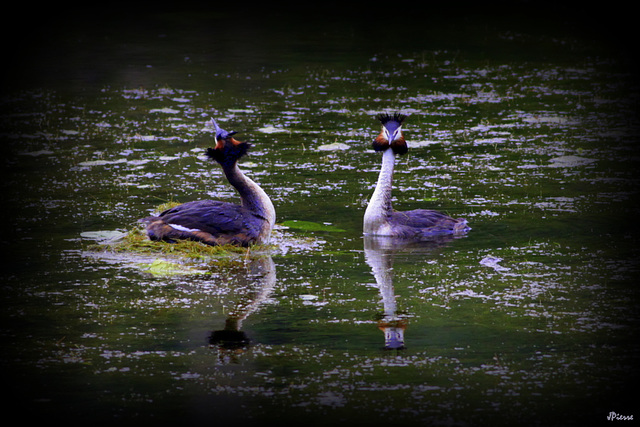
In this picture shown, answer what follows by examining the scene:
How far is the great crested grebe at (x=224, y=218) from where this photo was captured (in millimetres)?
11664

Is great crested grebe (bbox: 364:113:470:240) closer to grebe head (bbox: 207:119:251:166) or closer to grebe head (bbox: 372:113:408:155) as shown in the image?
grebe head (bbox: 372:113:408:155)

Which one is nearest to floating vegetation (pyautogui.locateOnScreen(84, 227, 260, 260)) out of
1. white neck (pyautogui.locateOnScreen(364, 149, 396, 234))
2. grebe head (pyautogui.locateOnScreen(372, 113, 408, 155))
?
white neck (pyautogui.locateOnScreen(364, 149, 396, 234))

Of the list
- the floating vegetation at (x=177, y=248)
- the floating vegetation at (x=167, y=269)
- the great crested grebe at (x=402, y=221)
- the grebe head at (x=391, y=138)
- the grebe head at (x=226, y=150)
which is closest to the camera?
the floating vegetation at (x=167, y=269)

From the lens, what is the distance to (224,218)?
11.8m

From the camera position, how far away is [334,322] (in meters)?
9.20

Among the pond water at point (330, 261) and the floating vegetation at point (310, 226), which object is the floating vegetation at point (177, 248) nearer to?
the pond water at point (330, 261)

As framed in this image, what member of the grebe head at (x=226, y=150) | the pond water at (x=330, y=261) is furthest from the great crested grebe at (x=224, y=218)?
the pond water at (x=330, y=261)

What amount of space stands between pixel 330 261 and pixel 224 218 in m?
1.43

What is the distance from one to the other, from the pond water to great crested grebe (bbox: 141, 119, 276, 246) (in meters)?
0.34

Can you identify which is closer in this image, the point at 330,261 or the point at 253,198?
the point at 330,261

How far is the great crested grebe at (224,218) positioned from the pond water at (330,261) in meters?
0.34

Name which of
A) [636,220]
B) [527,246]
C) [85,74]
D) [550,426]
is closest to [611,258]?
[527,246]

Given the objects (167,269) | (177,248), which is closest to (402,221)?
(177,248)

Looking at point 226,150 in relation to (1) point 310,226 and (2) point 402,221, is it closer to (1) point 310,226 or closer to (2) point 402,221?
(1) point 310,226
